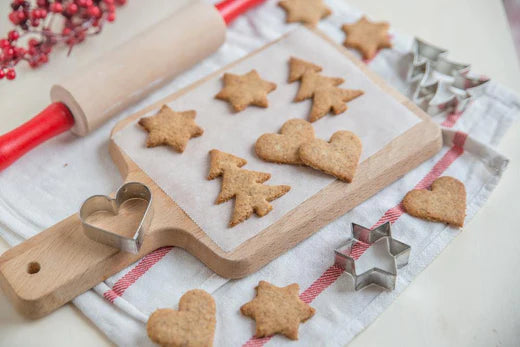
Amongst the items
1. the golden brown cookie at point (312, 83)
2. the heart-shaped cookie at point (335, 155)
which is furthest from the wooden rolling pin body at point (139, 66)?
the heart-shaped cookie at point (335, 155)

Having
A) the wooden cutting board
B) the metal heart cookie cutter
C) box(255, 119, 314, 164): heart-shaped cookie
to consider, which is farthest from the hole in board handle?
the metal heart cookie cutter

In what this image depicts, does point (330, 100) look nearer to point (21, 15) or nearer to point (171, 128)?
point (171, 128)

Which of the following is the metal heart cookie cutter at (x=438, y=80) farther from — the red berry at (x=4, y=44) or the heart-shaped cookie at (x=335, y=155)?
the red berry at (x=4, y=44)

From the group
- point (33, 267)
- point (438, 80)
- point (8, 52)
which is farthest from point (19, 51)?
point (438, 80)

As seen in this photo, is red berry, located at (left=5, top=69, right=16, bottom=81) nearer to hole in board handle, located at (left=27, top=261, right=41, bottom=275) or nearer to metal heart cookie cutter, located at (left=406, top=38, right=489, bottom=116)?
hole in board handle, located at (left=27, top=261, right=41, bottom=275)

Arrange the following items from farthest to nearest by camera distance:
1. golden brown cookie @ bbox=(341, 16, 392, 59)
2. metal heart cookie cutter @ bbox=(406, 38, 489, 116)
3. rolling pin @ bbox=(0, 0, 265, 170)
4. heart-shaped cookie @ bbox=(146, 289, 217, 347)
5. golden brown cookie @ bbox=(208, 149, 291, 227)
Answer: golden brown cookie @ bbox=(341, 16, 392, 59)
metal heart cookie cutter @ bbox=(406, 38, 489, 116)
rolling pin @ bbox=(0, 0, 265, 170)
golden brown cookie @ bbox=(208, 149, 291, 227)
heart-shaped cookie @ bbox=(146, 289, 217, 347)

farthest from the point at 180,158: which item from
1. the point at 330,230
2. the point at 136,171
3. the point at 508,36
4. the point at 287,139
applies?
the point at 508,36
